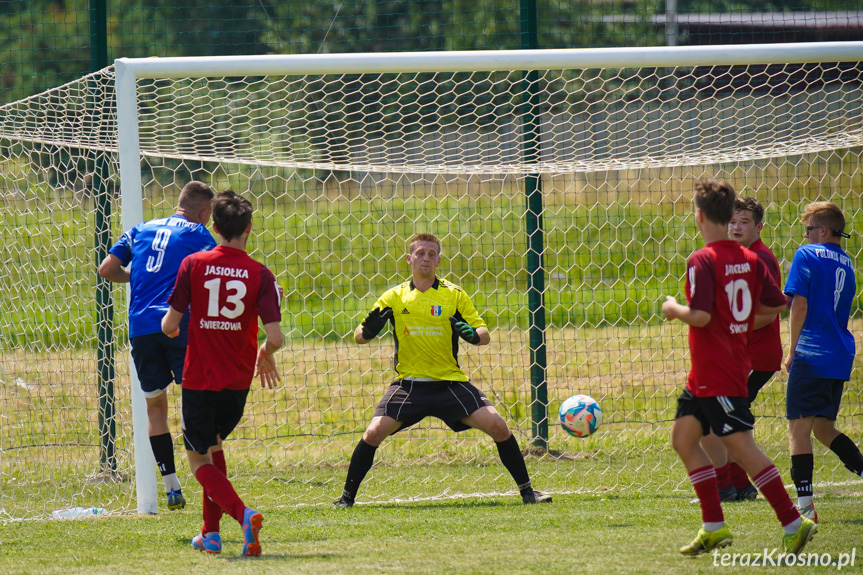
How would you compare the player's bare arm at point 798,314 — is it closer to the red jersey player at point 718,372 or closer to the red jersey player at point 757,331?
the red jersey player at point 757,331

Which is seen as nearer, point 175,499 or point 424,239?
point 175,499

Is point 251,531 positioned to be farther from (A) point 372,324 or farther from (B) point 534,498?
(B) point 534,498

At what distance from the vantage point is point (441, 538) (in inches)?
159

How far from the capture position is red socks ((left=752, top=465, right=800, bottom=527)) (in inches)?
138

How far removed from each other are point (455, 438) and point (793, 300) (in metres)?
3.36

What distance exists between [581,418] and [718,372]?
1.75m

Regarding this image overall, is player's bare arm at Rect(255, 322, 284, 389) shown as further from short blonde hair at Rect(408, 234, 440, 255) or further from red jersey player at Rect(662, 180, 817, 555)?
red jersey player at Rect(662, 180, 817, 555)

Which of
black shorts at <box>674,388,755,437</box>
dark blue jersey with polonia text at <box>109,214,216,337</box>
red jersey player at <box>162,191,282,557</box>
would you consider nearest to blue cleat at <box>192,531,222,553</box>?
red jersey player at <box>162,191,282,557</box>

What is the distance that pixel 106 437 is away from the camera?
5.86 metres

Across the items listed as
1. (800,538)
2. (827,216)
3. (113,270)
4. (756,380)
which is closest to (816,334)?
(756,380)

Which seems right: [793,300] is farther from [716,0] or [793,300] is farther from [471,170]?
[716,0]

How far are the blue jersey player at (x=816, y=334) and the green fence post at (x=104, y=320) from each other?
4.14m

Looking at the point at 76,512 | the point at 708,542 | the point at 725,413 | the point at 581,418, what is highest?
the point at 725,413

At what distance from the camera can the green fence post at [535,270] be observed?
6285 mm
